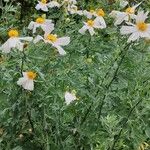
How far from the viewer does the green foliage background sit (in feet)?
10.8

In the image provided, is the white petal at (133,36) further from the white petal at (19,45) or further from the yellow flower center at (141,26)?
the white petal at (19,45)

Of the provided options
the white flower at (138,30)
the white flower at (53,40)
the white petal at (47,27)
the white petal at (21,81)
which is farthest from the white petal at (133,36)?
the white petal at (21,81)

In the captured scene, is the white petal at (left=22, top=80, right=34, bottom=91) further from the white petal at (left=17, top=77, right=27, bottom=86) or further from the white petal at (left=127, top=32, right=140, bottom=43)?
the white petal at (left=127, top=32, right=140, bottom=43)

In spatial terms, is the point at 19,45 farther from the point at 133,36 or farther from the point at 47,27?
the point at 133,36

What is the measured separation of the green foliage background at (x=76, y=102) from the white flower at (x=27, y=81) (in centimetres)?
8

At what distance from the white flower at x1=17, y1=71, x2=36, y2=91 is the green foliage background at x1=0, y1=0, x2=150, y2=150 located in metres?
0.08

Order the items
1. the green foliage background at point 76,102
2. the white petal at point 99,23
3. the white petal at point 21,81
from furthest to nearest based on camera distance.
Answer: the white petal at point 99,23
the green foliage background at point 76,102
the white petal at point 21,81

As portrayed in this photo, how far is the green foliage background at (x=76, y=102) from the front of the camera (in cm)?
328

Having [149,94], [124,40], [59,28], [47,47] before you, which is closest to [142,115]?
[149,94]

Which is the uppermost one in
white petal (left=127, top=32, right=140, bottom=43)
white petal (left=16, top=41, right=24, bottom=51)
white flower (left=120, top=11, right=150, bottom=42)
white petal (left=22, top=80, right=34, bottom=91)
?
white flower (left=120, top=11, right=150, bottom=42)

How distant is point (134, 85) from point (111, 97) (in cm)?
16

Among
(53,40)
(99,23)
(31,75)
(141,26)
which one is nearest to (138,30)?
(141,26)

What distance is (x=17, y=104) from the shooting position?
3262mm

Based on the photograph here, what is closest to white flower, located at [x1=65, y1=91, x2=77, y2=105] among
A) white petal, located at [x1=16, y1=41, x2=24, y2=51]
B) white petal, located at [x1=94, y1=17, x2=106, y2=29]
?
white petal, located at [x1=16, y1=41, x2=24, y2=51]
